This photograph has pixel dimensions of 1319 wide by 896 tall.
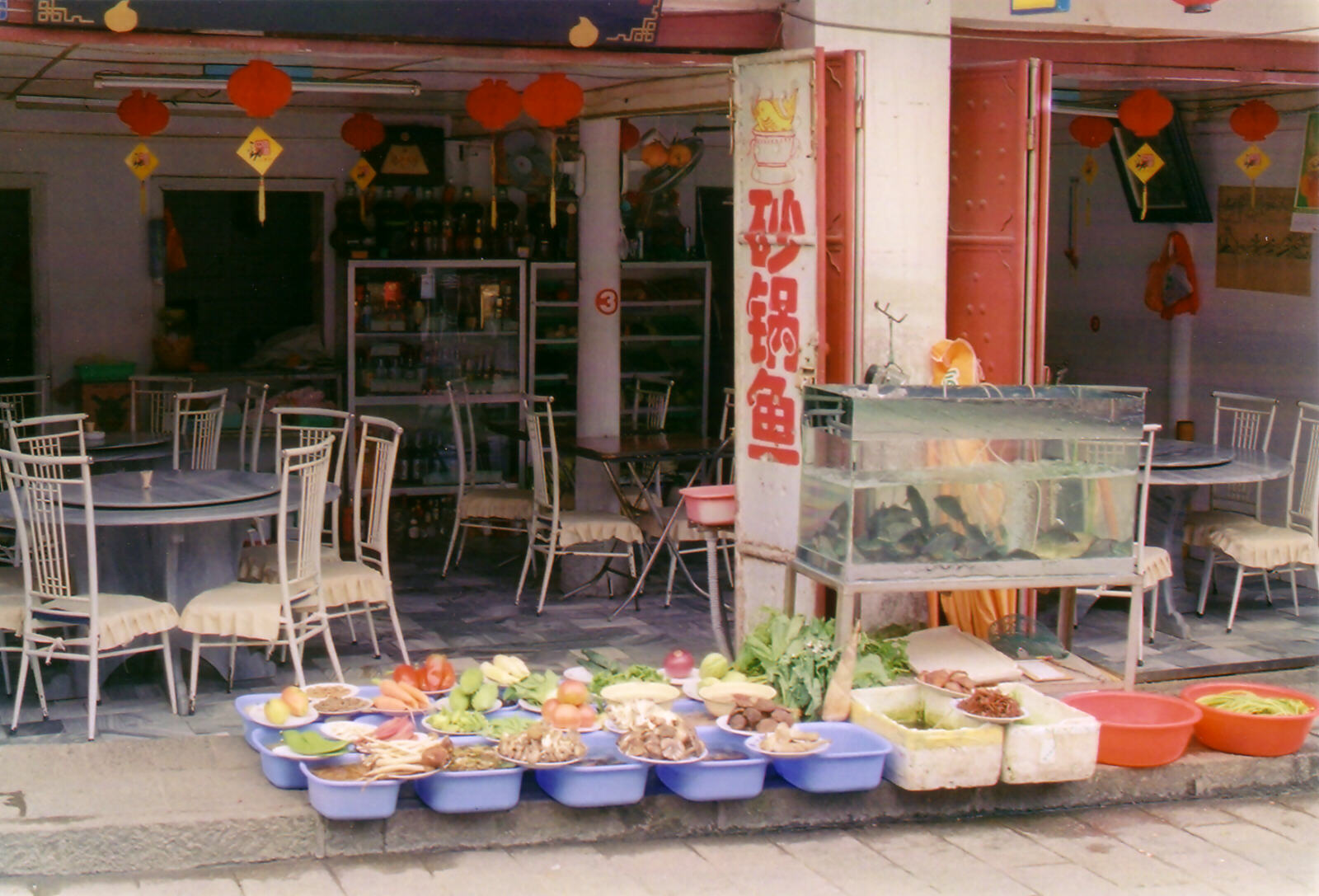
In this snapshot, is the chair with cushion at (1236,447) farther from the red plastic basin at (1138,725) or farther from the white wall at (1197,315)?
the red plastic basin at (1138,725)

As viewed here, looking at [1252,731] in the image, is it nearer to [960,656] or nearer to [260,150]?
[960,656]

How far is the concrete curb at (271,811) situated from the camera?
4246 millimetres

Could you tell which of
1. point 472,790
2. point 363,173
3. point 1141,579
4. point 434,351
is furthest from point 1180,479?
point 363,173

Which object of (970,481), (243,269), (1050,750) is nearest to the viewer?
(1050,750)

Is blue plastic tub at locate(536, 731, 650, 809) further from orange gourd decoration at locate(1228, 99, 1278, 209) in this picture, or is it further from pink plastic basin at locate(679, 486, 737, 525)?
orange gourd decoration at locate(1228, 99, 1278, 209)

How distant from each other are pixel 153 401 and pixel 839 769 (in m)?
5.47

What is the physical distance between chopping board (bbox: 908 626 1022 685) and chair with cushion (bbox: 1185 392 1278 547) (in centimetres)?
242

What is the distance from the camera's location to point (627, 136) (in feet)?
28.1

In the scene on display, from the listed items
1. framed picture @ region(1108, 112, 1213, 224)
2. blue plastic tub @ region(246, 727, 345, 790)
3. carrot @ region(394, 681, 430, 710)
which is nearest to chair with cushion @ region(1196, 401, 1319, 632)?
framed picture @ region(1108, 112, 1213, 224)

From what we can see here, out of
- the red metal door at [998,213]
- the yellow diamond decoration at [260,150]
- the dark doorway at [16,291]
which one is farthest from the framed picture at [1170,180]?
the dark doorway at [16,291]

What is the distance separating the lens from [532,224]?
32.2 feet

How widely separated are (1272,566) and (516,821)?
169 inches

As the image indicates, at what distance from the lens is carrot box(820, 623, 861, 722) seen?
4941 millimetres

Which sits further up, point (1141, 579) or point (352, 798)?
point (1141, 579)
